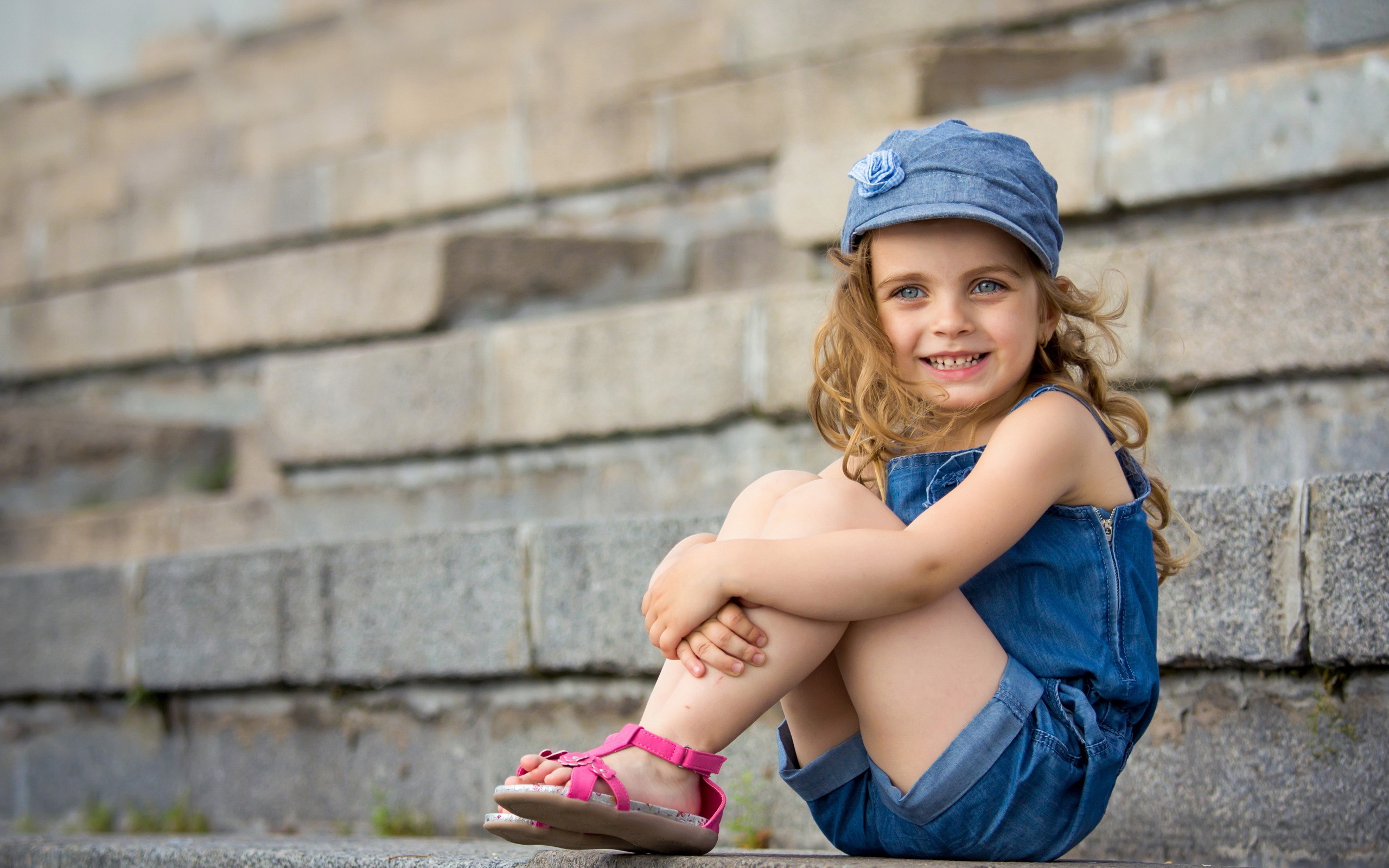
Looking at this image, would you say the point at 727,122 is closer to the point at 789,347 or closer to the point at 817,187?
the point at 817,187

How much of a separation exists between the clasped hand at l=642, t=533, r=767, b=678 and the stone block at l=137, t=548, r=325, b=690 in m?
1.65

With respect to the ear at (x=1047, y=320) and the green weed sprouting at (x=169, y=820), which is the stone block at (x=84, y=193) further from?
the ear at (x=1047, y=320)

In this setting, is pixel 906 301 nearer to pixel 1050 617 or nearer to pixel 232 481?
pixel 1050 617

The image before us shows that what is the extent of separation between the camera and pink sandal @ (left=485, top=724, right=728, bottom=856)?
1699 mm

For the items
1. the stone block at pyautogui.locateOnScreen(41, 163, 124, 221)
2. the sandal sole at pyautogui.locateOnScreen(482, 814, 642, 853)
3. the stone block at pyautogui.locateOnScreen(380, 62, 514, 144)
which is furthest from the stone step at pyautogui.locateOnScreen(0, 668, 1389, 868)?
the stone block at pyautogui.locateOnScreen(41, 163, 124, 221)

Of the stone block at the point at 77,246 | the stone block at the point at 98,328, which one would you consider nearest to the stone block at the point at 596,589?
the stone block at the point at 98,328

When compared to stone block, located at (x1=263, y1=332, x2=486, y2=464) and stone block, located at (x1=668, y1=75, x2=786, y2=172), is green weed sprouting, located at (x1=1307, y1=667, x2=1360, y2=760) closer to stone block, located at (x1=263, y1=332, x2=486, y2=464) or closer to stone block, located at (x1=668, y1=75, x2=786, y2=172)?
stone block, located at (x1=263, y1=332, x2=486, y2=464)

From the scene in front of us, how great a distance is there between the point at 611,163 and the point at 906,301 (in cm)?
283

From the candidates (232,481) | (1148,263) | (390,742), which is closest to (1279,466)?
(1148,263)

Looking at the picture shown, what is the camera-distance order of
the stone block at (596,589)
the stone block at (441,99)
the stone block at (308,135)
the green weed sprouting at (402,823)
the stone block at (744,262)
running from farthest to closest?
the stone block at (308,135) → the stone block at (441,99) → the stone block at (744,262) → the green weed sprouting at (402,823) → the stone block at (596,589)

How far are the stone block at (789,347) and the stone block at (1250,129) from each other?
794 mm

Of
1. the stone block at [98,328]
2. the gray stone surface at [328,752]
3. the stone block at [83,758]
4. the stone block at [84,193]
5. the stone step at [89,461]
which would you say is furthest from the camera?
the stone block at [84,193]

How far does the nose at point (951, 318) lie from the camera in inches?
76.1

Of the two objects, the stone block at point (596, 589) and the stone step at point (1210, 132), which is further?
the stone step at point (1210, 132)
